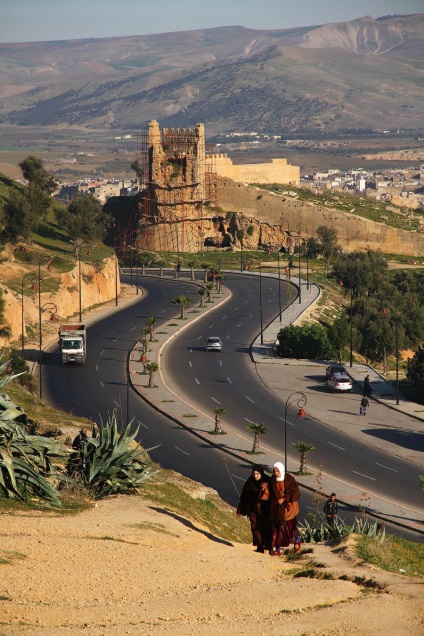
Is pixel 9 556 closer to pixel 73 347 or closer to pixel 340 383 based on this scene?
pixel 340 383

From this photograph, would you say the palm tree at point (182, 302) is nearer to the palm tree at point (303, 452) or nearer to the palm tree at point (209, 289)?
the palm tree at point (209, 289)

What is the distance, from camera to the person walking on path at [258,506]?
2003cm

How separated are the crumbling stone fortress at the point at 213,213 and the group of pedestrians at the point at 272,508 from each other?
94.2 metres

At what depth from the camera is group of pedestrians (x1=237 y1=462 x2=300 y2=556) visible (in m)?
19.9

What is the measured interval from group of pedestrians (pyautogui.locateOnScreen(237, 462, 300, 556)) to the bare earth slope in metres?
0.40

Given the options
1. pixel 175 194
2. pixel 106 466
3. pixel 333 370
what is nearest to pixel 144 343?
pixel 333 370

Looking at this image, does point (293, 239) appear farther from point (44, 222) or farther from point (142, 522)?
point (142, 522)

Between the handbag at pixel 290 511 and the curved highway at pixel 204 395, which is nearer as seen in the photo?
the handbag at pixel 290 511

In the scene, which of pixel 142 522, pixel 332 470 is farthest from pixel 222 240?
pixel 142 522

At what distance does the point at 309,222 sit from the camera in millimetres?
119312

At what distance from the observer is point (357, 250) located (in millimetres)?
118812

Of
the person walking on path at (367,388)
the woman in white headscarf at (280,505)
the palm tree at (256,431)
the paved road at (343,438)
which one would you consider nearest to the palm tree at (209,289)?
the paved road at (343,438)

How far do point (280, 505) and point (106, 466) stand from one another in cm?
461

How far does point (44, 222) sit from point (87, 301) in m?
24.2
